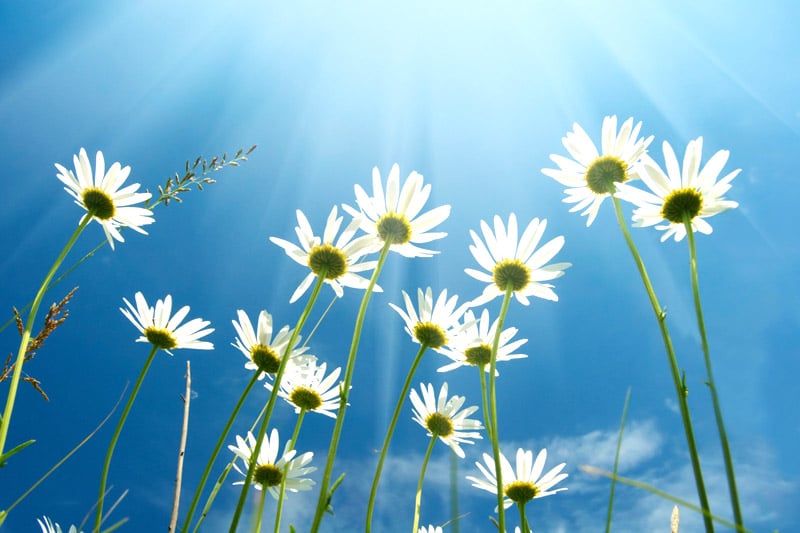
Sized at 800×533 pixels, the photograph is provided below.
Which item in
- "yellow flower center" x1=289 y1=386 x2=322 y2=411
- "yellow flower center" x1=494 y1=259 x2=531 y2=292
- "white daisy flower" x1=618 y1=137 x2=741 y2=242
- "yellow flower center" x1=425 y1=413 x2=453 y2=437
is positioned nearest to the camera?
"white daisy flower" x1=618 y1=137 x2=741 y2=242

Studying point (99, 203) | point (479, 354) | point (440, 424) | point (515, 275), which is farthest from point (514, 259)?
point (99, 203)

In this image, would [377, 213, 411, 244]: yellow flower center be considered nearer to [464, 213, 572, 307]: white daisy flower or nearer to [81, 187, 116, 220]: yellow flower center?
[464, 213, 572, 307]: white daisy flower

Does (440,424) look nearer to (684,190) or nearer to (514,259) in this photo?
(514,259)

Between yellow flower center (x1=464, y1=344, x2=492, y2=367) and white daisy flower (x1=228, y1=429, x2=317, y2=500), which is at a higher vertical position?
yellow flower center (x1=464, y1=344, x2=492, y2=367)

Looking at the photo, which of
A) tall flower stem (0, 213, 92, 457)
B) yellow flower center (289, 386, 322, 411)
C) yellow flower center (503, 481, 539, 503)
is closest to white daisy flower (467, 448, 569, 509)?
yellow flower center (503, 481, 539, 503)

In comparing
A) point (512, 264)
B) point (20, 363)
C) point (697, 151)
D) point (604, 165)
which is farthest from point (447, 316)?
point (20, 363)

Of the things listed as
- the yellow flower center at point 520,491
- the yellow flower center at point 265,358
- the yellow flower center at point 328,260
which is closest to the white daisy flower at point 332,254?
the yellow flower center at point 328,260
